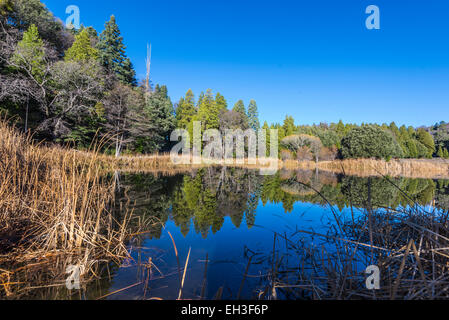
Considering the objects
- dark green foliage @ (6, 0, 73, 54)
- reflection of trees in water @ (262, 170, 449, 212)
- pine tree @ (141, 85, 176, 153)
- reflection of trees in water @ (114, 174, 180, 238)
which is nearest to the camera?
reflection of trees in water @ (114, 174, 180, 238)

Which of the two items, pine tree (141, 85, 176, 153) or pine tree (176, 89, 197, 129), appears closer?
pine tree (141, 85, 176, 153)

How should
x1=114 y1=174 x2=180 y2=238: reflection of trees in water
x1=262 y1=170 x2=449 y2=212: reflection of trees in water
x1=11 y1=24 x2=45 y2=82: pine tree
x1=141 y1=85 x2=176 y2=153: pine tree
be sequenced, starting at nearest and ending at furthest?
x1=114 y1=174 x2=180 y2=238: reflection of trees in water, x1=262 y1=170 x2=449 y2=212: reflection of trees in water, x1=11 y1=24 x2=45 y2=82: pine tree, x1=141 y1=85 x2=176 y2=153: pine tree

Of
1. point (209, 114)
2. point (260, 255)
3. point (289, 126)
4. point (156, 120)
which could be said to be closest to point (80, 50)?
point (156, 120)

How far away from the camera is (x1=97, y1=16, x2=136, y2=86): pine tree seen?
71.9 ft

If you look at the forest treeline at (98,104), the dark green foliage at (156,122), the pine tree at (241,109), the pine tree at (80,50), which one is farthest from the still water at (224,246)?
the pine tree at (241,109)

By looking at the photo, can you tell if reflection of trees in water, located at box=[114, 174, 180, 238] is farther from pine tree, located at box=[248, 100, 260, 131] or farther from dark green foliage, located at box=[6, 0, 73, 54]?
pine tree, located at box=[248, 100, 260, 131]

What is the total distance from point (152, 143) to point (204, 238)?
22.2m

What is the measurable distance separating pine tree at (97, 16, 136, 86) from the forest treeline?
93mm

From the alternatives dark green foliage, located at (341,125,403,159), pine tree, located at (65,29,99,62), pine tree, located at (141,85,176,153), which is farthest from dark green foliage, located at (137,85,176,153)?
dark green foliage, located at (341,125,403,159)

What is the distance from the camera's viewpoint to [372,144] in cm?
2183

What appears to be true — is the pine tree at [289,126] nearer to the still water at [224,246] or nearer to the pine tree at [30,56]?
the pine tree at [30,56]

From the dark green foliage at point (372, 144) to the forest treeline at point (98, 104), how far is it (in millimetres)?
85
